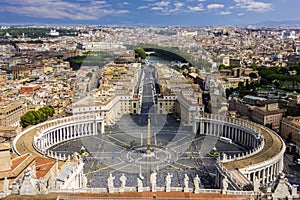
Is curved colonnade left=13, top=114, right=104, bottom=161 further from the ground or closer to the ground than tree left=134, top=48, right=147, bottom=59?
closer to the ground

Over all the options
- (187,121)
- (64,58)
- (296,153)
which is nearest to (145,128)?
(187,121)

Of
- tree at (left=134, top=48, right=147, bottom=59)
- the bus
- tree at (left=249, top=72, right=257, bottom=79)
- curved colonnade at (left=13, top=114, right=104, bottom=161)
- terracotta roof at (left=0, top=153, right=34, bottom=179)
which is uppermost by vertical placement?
tree at (left=134, top=48, right=147, bottom=59)

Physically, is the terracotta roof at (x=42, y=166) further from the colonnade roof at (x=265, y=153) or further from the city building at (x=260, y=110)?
the city building at (x=260, y=110)

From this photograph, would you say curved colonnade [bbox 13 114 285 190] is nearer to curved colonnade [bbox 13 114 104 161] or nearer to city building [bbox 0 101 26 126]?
curved colonnade [bbox 13 114 104 161]

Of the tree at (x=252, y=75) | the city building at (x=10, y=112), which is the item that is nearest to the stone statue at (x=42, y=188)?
the city building at (x=10, y=112)

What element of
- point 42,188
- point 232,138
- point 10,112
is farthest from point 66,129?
point 42,188

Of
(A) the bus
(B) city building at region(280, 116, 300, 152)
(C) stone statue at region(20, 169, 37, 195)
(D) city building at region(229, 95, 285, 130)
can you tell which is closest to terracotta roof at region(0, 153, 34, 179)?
(C) stone statue at region(20, 169, 37, 195)

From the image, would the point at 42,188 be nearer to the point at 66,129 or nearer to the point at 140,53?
the point at 66,129
